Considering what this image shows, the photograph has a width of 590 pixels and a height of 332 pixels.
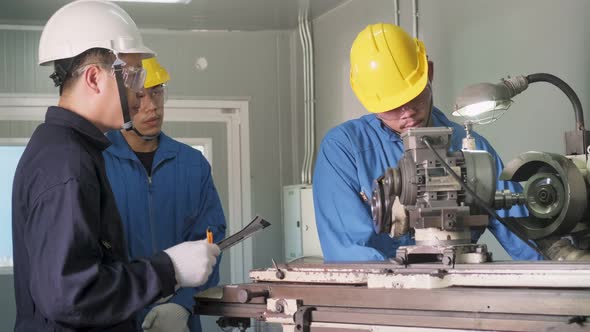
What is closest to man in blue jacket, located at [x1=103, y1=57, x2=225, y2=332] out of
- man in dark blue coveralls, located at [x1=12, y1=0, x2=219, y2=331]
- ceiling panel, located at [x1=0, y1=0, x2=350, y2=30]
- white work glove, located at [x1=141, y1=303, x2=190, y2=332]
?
white work glove, located at [x1=141, y1=303, x2=190, y2=332]

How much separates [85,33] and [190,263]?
60 cm

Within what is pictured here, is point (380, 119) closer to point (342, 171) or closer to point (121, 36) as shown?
point (342, 171)

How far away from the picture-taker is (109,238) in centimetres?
168

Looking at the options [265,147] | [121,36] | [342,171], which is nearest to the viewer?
[121,36]

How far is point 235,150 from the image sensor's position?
5.50 meters

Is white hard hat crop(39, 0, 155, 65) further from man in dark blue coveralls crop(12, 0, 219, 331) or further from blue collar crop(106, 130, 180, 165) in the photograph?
blue collar crop(106, 130, 180, 165)

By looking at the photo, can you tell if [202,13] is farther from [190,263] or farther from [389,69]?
[190,263]

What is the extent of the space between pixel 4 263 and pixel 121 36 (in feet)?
11.6

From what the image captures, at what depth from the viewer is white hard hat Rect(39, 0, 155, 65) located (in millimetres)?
1812

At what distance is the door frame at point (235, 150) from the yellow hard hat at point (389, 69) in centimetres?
328

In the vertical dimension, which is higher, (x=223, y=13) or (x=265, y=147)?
(x=223, y=13)

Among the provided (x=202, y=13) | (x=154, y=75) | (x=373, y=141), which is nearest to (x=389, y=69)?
(x=373, y=141)

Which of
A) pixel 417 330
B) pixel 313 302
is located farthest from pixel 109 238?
pixel 417 330

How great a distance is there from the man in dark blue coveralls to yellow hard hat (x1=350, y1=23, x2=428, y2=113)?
2.05 feet
